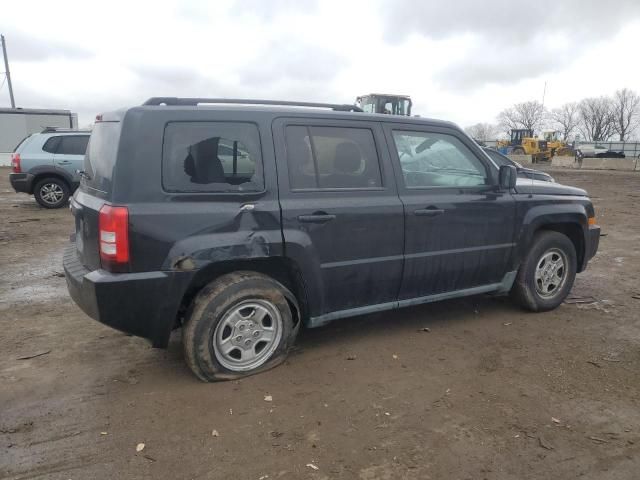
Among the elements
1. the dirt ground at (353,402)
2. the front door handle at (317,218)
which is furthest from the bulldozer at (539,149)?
the front door handle at (317,218)

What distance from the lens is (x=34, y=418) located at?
296 cm

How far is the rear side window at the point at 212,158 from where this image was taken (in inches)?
123

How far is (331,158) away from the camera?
363 centimetres

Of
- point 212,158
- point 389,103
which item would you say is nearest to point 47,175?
point 212,158

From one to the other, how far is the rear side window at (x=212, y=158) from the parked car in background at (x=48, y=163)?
29.6 ft

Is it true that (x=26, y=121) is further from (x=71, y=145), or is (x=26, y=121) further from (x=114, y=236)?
(x=114, y=236)

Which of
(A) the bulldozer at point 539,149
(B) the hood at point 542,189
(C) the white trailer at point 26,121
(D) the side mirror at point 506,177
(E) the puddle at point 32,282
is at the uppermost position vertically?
(C) the white trailer at point 26,121

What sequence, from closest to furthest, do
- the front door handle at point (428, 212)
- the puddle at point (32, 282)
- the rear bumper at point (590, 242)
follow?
the front door handle at point (428, 212)
the rear bumper at point (590, 242)
the puddle at point (32, 282)

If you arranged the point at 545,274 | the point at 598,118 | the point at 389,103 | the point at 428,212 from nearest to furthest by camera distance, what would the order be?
the point at 428,212
the point at 545,274
the point at 389,103
the point at 598,118

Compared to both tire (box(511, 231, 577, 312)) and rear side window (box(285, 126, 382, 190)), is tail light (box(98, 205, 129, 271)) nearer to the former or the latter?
rear side window (box(285, 126, 382, 190))

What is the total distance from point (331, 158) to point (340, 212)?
0.42m

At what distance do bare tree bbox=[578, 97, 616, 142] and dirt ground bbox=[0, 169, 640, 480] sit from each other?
92.8 meters

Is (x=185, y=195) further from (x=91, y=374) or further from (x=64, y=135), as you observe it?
(x=64, y=135)

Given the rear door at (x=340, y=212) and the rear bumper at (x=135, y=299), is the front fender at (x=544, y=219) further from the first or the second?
the rear bumper at (x=135, y=299)
